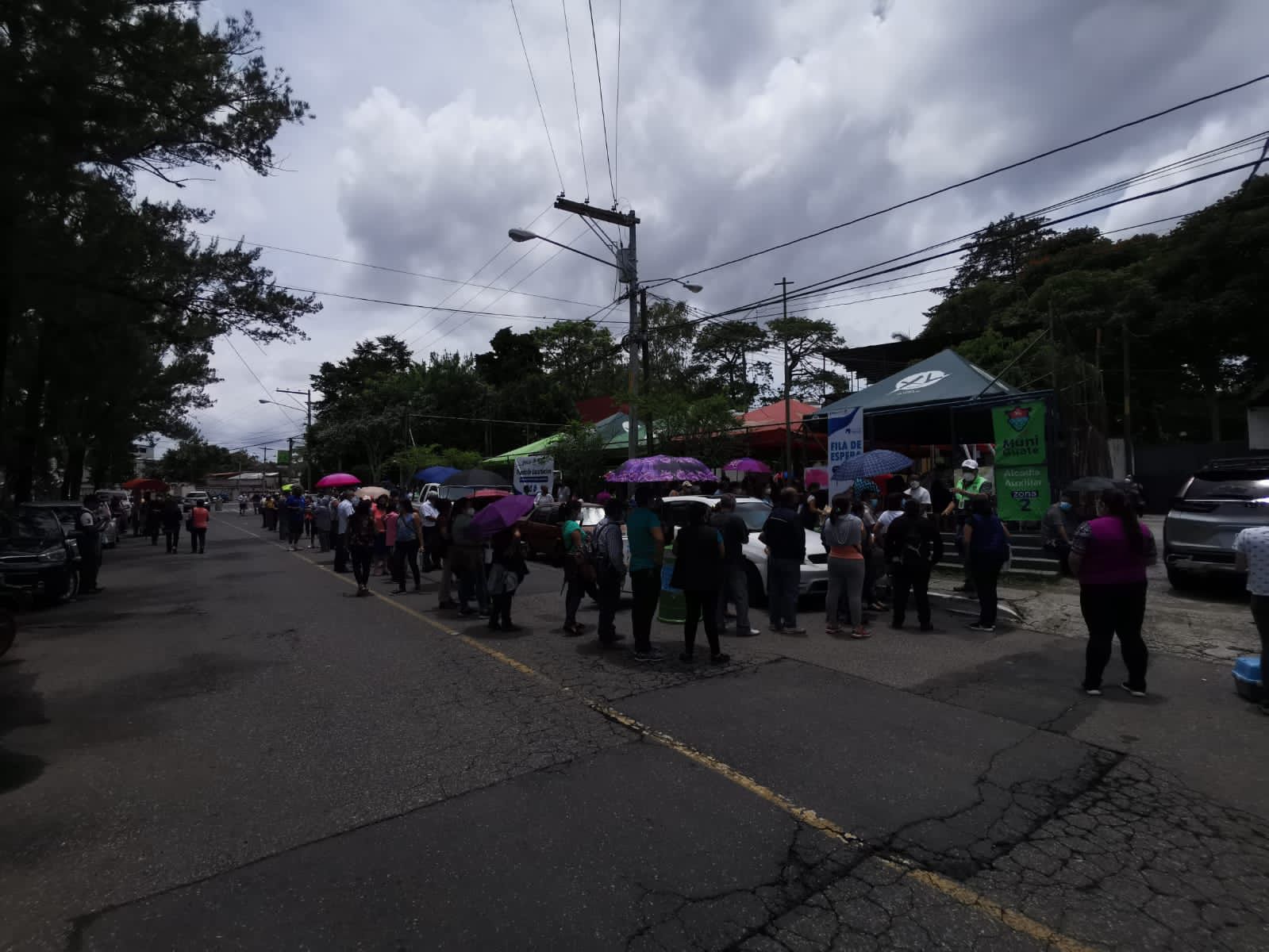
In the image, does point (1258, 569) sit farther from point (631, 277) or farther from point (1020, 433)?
point (631, 277)

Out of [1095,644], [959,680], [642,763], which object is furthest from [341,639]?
[1095,644]

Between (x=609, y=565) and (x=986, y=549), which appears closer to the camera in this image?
(x=609, y=565)

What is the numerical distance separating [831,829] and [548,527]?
12915mm

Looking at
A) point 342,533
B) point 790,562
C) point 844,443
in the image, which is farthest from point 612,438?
point 790,562

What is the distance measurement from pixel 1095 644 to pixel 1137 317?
95.2 feet

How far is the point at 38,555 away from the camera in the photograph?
1100 cm

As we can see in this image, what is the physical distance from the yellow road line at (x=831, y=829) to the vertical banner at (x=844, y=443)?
8783 mm

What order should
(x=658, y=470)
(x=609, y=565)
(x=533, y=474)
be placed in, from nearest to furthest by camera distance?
(x=609, y=565) < (x=658, y=470) < (x=533, y=474)

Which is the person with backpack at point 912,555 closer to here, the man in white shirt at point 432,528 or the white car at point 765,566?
the white car at point 765,566

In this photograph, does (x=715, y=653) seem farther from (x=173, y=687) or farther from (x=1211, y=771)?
(x=173, y=687)

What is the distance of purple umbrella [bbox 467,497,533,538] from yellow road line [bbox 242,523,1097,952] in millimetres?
1954

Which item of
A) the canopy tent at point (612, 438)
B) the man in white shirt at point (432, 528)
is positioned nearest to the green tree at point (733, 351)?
Result: the canopy tent at point (612, 438)

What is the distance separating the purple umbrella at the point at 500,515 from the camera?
803cm

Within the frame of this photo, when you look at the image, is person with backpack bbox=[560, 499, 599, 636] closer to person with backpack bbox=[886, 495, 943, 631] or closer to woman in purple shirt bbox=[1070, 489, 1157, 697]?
person with backpack bbox=[886, 495, 943, 631]
